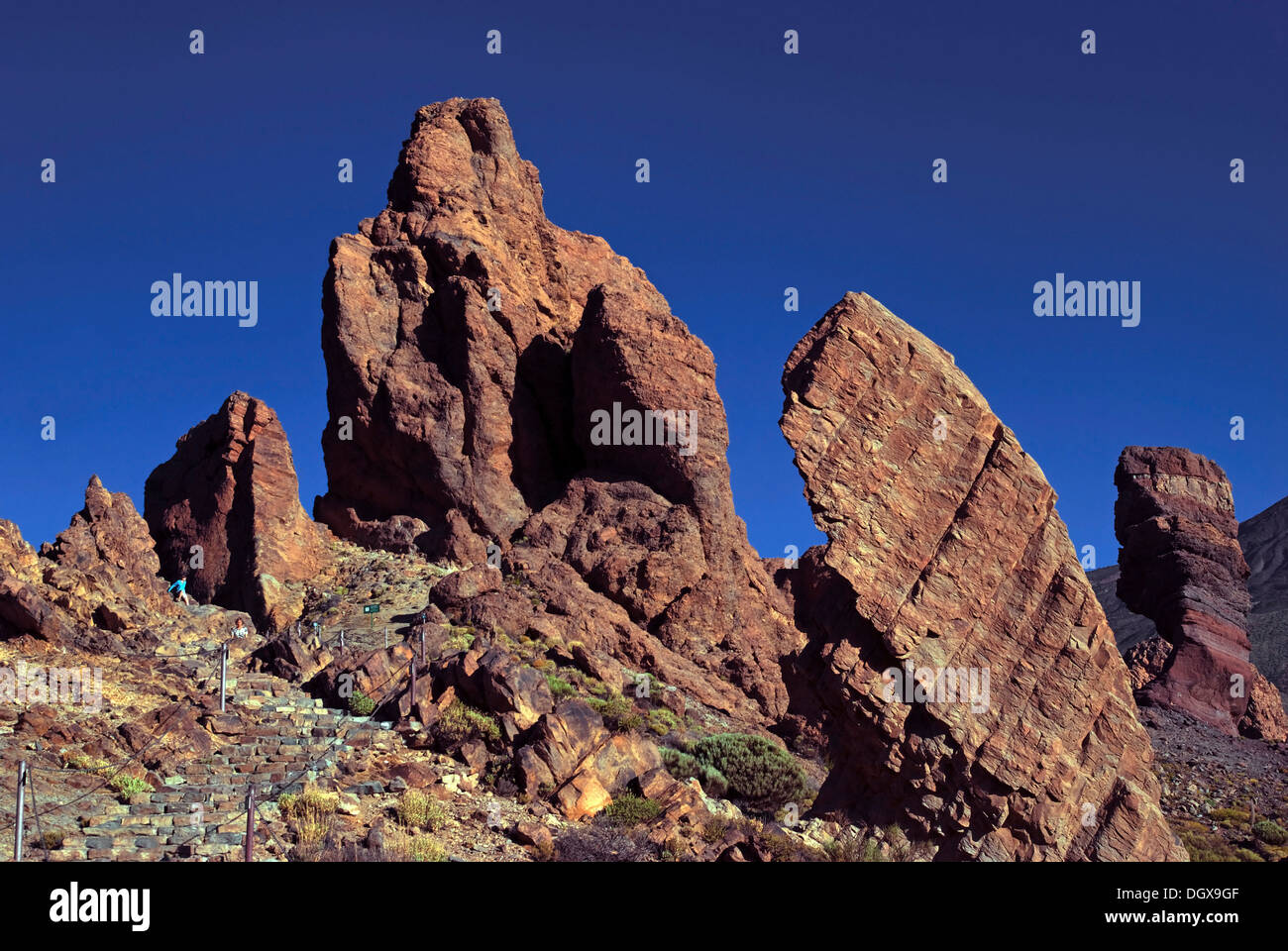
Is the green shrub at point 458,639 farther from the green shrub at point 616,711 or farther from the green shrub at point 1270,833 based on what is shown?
the green shrub at point 1270,833

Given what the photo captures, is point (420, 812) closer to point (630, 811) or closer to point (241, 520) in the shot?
point (630, 811)

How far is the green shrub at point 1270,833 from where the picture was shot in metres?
32.6

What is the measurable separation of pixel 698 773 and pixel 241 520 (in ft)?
71.8

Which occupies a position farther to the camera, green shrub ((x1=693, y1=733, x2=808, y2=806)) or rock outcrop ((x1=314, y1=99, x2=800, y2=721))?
rock outcrop ((x1=314, y1=99, x2=800, y2=721))

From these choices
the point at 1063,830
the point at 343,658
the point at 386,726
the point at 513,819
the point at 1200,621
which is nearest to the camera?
the point at 1063,830

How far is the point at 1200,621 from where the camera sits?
193 ft

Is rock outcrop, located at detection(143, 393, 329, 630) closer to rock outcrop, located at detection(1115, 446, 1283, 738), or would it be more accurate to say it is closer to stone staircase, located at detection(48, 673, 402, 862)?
stone staircase, located at detection(48, 673, 402, 862)

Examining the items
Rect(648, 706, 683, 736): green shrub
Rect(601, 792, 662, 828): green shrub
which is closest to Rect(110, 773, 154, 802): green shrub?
Rect(601, 792, 662, 828): green shrub

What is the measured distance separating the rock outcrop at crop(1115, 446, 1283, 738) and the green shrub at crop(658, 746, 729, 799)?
37.8m

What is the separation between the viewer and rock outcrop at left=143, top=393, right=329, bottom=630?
3891 cm

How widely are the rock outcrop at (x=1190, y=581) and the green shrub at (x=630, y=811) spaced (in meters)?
43.3
